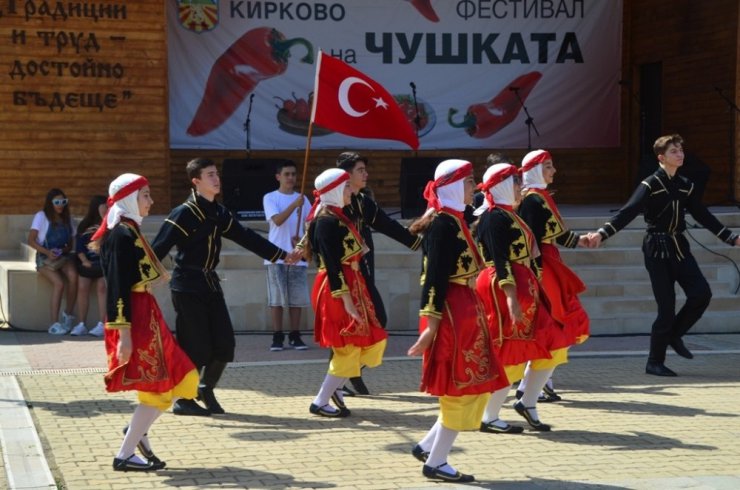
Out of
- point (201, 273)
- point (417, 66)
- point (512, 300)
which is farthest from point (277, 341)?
point (417, 66)

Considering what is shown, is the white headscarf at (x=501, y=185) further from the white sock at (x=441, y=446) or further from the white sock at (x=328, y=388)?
the white sock at (x=328, y=388)

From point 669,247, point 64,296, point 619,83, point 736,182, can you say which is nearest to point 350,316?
point 669,247

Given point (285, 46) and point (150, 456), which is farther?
point (285, 46)

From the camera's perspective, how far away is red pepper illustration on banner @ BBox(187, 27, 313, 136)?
1867 centimetres

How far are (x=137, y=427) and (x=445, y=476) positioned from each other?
183 centimetres

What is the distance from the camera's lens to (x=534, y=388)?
849 cm

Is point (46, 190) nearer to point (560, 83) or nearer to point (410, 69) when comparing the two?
point (410, 69)

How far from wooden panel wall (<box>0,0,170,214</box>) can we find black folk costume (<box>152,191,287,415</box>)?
771 centimetres

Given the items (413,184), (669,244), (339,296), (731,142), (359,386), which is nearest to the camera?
(339,296)

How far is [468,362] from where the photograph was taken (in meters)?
6.87

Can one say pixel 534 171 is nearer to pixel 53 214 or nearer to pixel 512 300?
pixel 512 300

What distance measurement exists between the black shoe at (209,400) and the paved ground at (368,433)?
3.6 inches

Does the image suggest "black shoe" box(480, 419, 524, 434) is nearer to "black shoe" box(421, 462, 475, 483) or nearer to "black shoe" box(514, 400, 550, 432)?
"black shoe" box(514, 400, 550, 432)

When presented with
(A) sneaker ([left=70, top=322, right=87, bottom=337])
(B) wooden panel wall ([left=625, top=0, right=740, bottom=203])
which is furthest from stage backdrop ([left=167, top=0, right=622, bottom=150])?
(A) sneaker ([left=70, top=322, right=87, bottom=337])
